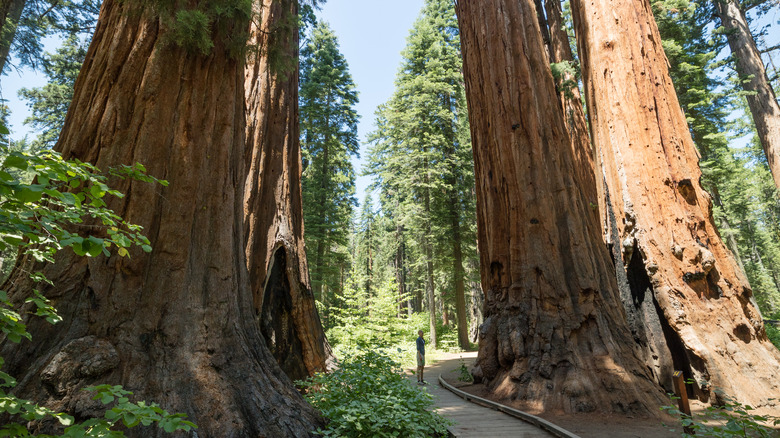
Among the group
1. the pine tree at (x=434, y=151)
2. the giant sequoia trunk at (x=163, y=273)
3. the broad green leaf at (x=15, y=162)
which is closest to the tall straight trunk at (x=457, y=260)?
the pine tree at (x=434, y=151)

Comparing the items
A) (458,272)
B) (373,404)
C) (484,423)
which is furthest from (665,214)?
(458,272)

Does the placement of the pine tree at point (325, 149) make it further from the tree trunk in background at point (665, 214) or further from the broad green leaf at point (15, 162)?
the broad green leaf at point (15, 162)

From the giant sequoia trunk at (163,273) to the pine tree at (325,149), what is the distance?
1426 centimetres

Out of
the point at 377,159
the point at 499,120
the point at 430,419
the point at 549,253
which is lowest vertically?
the point at 430,419

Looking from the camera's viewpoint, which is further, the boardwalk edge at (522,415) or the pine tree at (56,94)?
the pine tree at (56,94)

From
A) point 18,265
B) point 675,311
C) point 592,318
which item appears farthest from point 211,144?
point 675,311

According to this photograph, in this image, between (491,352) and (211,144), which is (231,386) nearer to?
(211,144)

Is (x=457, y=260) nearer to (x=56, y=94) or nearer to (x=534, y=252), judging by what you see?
(x=534, y=252)

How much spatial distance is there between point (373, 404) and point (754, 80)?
1876 cm

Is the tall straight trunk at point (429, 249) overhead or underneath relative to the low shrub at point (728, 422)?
overhead

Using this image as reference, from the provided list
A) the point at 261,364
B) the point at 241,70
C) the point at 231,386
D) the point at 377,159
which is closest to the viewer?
the point at 231,386

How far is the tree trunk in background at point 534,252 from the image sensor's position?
5.89 meters

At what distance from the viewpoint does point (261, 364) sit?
3688mm

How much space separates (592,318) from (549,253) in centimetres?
131
